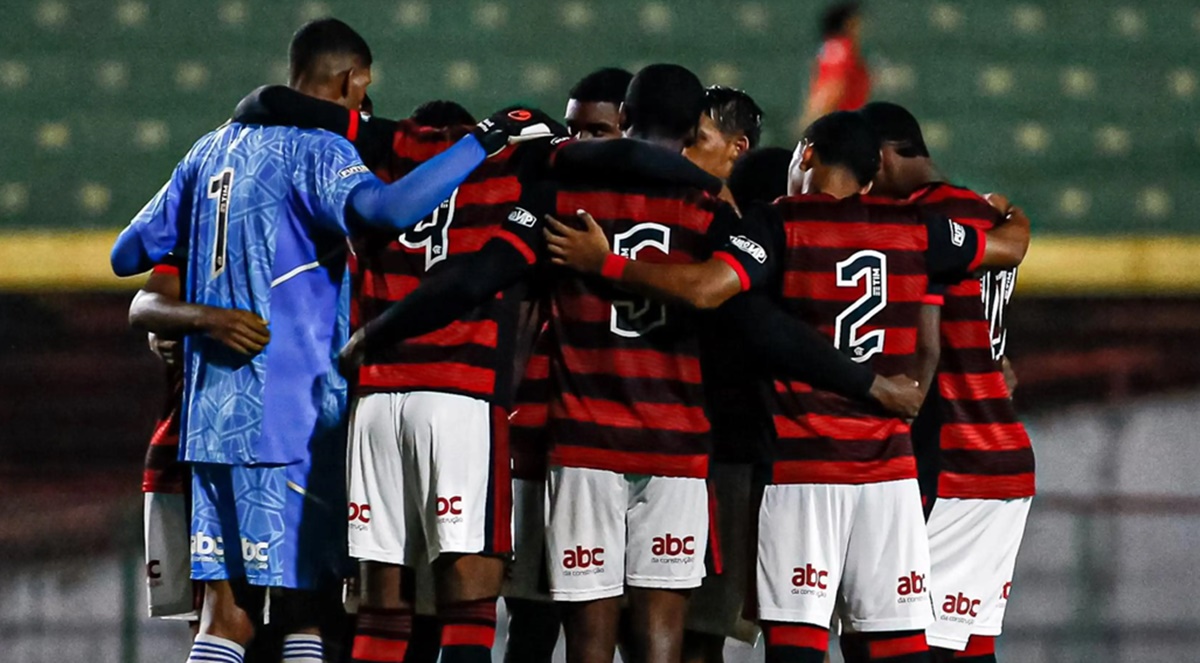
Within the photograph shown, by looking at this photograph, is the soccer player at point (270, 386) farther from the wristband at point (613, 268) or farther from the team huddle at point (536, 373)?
the wristband at point (613, 268)

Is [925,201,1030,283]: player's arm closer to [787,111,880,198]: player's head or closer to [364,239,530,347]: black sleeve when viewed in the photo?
[787,111,880,198]: player's head

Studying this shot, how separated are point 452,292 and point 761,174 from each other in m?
1.04

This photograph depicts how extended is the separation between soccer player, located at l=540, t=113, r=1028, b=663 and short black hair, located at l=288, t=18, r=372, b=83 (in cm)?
68

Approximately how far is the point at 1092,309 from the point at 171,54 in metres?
5.00

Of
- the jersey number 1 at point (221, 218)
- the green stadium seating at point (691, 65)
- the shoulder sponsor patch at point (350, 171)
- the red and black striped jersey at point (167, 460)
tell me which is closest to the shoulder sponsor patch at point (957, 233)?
the shoulder sponsor patch at point (350, 171)

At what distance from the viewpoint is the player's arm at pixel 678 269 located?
3.39 m

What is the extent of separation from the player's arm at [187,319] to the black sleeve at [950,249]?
4.66 ft

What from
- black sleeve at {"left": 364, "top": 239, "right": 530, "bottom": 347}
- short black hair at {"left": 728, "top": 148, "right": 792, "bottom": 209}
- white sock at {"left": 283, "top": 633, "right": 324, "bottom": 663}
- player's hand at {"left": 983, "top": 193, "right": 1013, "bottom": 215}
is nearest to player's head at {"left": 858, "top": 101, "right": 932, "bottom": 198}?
player's hand at {"left": 983, "top": 193, "right": 1013, "bottom": 215}

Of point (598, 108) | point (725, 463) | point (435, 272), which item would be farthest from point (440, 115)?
point (725, 463)

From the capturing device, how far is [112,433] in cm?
676

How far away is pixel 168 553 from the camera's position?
386cm

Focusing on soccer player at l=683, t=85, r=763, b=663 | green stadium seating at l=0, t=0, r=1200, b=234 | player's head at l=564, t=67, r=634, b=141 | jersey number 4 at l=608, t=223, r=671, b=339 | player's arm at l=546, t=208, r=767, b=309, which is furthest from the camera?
green stadium seating at l=0, t=0, r=1200, b=234

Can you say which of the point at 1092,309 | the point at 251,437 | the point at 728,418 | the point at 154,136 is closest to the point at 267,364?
the point at 251,437

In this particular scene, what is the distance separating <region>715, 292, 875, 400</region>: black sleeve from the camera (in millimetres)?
3412
